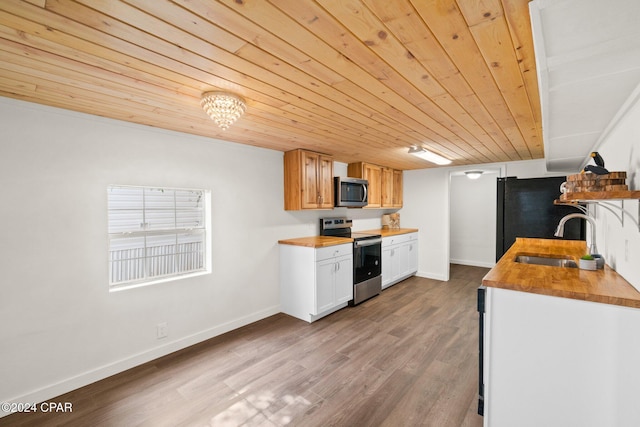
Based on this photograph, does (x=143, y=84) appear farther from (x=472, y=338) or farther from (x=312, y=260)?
(x=472, y=338)

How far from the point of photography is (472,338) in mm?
3062

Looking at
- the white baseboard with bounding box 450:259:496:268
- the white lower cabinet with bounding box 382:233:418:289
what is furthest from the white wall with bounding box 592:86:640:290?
the white baseboard with bounding box 450:259:496:268

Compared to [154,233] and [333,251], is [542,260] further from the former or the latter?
[154,233]

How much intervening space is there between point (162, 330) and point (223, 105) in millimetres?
2257

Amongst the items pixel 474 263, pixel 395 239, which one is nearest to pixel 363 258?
pixel 395 239

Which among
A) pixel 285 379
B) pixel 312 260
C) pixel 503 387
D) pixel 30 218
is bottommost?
pixel 285 379

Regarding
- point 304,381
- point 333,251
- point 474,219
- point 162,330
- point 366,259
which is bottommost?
point 304,381

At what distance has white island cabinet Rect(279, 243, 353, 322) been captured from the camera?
3.48 meters

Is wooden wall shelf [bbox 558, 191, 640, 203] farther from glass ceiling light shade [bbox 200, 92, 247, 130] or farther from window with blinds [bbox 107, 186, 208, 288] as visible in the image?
window with blinds [bbox 107, 186, 208, 288]

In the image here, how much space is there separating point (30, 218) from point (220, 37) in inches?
80.6

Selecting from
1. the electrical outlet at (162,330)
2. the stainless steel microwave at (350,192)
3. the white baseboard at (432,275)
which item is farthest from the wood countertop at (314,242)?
the white baseboard at (432,275)

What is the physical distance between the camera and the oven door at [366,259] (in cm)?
409

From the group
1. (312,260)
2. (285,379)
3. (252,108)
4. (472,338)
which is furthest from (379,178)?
(285,379)

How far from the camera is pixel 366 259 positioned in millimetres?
4391
